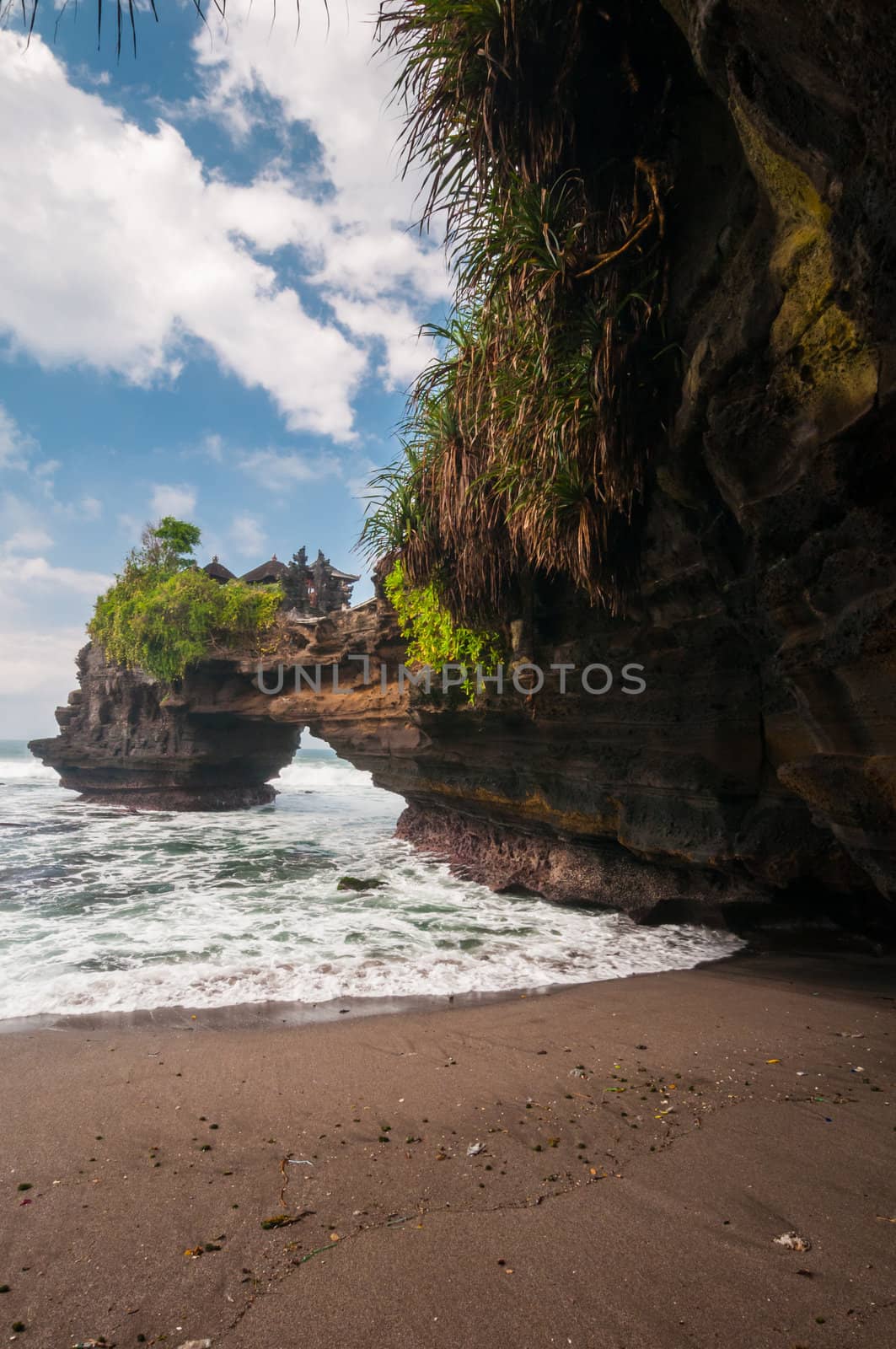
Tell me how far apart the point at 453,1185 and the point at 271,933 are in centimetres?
499

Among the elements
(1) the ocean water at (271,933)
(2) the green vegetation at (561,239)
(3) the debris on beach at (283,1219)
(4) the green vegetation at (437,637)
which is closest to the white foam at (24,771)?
(1) the ocean water at (271,933)

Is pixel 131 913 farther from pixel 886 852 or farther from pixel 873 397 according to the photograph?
pixel 873 397

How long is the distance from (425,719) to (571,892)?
380cm

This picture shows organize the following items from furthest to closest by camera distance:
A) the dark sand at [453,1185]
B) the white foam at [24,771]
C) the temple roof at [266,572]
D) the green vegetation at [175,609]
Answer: the white foam at [24,771] → the temple roof at [266,572] → the green vegetation at [175,609] → the dark sand at [453,1185]

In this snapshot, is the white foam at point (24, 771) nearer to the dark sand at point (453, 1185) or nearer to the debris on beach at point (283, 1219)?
the dark sand at point (453, 1185)

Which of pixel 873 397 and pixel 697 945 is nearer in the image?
pixel 873 397

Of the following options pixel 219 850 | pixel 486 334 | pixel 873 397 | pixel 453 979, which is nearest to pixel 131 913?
pixel 453 979

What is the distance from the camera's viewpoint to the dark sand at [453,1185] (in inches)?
79.8

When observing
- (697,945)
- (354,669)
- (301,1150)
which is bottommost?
(697,945)

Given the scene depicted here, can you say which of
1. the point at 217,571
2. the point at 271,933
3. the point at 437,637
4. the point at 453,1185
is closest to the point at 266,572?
the point at 217,571

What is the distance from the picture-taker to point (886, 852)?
5066 millimetres

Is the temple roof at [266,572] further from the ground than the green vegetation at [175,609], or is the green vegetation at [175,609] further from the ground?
the temple roof at [266,572]

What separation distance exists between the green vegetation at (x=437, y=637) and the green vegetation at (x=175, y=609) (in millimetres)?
9557

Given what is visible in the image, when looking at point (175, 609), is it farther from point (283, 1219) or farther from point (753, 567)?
point (283, 1219)
